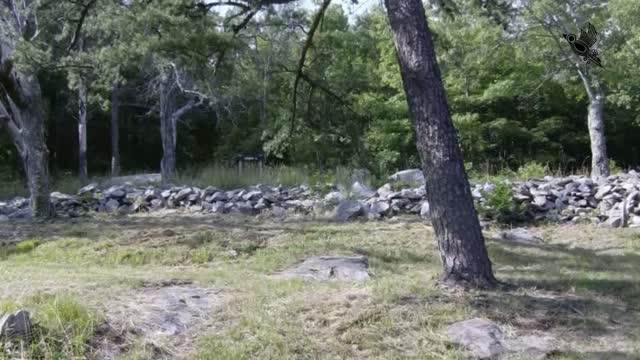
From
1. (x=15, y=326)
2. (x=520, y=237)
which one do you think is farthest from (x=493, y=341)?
(x=520, y=237)

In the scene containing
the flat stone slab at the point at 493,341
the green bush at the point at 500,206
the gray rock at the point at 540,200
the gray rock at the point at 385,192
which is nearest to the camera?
the flat stone slab at the point at 493,341

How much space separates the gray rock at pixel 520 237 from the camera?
8283 millimetres

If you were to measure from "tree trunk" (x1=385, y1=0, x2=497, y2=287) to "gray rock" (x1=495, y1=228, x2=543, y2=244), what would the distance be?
11.4ft

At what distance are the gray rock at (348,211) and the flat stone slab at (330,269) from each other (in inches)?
126

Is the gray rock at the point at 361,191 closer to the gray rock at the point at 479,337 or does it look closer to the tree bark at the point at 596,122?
the tree bark at the point at 596,122

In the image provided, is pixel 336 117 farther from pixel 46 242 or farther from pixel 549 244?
pixel 46 242

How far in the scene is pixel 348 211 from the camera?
10.3 metres

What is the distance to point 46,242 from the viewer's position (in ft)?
28.2

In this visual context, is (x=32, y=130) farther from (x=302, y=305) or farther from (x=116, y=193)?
(x=302, y=305)

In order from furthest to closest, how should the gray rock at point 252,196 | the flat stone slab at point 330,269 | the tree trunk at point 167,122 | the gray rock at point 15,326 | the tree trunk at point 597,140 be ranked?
1. the tree trunk at point 167,122
2. the tree trunk at point 597,140
3. the gray rock at point 252,196
4. the flat stone slab at point 330,269
5. the gray rock at point 15,326

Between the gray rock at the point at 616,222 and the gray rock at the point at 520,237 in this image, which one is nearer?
the gray rock at the point at 520,237

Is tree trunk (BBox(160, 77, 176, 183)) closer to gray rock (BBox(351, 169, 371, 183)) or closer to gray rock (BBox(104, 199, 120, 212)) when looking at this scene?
gray rock (BBox(104, 199, 120, 212))

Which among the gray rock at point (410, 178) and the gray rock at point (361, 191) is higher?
the gray rock at point (410, 178)

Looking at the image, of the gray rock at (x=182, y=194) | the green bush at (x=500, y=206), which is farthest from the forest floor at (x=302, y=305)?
the gray rock at (x=182, y=194)
